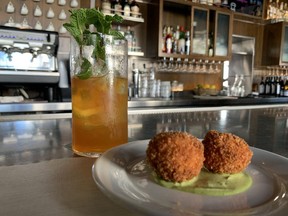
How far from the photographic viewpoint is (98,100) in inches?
20.5

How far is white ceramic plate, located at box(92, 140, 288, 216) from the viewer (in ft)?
0.84

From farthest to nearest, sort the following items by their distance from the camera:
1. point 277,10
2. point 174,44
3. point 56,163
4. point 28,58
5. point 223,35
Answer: point 277,10 → point 223,35 → point 174,44 → point 28,58 → point 56,163

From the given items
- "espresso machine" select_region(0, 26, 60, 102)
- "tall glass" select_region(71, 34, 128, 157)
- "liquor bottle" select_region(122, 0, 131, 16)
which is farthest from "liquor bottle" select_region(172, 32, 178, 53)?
"tall glass" select_region(71, 34, 128, 157)

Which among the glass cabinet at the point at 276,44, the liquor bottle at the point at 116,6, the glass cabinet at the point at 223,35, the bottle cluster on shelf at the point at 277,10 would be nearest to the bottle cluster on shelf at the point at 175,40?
the glass cabinet at the point at 223,35

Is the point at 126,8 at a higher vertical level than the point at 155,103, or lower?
higher

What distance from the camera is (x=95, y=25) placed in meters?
0.49

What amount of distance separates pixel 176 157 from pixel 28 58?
1938mm

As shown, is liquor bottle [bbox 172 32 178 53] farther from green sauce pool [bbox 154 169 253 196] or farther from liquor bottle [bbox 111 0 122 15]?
green sauce pool [bbox 154 169 253 196]

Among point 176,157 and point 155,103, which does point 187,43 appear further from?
point 176,157

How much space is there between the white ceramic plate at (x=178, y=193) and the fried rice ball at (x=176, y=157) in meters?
0.02

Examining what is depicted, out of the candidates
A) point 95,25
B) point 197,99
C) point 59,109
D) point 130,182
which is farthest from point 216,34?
point 130,182

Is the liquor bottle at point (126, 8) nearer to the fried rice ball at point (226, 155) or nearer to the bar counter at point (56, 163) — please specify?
the bar counter at point (56, 163)

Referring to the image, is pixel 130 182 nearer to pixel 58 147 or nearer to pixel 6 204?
pixel 6 204

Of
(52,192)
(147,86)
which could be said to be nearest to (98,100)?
(52,192)
